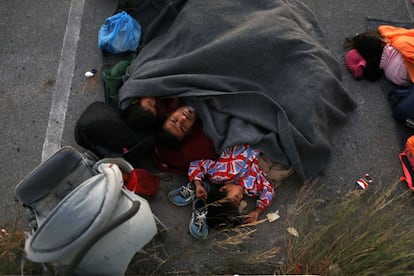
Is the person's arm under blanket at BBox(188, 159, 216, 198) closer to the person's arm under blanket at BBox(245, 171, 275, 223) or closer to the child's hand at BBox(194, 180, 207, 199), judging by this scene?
the child's hand at BBox(194, 180, 207, 199)

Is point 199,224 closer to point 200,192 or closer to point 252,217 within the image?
point 200,192

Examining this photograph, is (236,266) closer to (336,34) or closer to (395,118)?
(395,118)

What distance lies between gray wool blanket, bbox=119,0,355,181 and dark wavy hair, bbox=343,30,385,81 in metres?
0.45

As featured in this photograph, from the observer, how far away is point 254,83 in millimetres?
3055

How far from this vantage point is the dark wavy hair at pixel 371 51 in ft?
11.2

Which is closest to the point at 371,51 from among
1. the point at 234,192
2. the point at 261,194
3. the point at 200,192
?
the point at 261,194

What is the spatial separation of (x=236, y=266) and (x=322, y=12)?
2396 mm

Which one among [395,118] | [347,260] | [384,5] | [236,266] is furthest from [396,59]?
[236,266]

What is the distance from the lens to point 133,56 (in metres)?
3.37

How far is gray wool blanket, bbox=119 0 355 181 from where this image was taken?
2953 mm

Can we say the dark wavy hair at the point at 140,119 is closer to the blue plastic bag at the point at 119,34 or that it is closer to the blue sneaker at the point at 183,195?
the blue sneaker at the point at 183,195

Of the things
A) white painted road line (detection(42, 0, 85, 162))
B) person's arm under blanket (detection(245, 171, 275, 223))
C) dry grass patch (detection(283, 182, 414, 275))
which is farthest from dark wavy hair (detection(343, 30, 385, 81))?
white painted road line (detection(42, 0, 85, 162))

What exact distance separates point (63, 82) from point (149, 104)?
0.86 m

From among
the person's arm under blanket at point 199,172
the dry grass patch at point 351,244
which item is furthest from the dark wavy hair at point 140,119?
the dry grass patch at point 351,244
